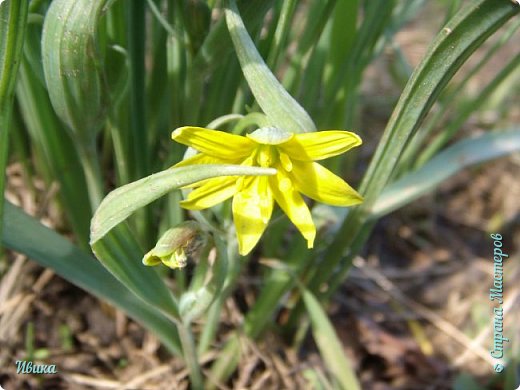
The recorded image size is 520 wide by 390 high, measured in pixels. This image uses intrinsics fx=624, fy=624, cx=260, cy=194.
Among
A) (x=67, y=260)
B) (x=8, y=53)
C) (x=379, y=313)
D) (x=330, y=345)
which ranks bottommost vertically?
(x=379, y=313)

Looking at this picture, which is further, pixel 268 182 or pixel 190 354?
pixel 190 354

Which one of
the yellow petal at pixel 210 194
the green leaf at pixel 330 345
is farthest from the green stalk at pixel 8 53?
the green leaf at pixel 330 345

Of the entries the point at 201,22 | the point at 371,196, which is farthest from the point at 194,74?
the point at 371,196

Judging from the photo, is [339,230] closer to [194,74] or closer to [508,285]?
[194,74]

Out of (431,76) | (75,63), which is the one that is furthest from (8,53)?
(431,76)

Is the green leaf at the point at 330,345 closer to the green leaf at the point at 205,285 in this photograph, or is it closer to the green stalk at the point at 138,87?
the green leaf at the point at 205,285

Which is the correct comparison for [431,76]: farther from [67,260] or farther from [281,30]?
[67,260]

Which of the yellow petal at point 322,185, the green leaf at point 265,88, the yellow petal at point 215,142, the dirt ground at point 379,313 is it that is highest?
the green leaf at point 265,88
